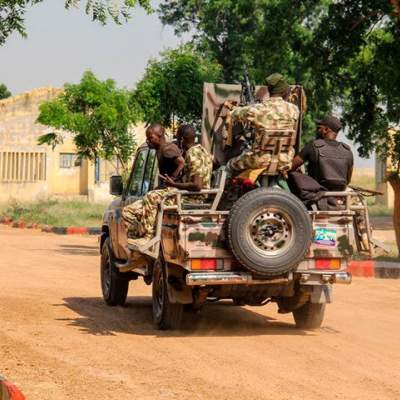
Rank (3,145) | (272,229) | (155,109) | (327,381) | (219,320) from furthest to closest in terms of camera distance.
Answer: (3,145) → (155,109) → (219,320) → (272,229) → (327,381)

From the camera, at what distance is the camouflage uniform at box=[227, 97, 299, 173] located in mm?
10789

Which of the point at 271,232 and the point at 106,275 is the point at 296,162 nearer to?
the point at 271,232

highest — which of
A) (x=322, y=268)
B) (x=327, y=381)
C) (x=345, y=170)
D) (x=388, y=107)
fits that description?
(x=388, y=107)

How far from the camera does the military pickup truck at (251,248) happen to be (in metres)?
10.5

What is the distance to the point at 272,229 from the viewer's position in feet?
34.8

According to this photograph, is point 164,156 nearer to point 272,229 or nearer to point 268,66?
point 272,229

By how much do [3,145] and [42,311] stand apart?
1470 inches

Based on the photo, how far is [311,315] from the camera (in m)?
11.8

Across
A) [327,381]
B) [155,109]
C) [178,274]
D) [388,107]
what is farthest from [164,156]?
[155,109]

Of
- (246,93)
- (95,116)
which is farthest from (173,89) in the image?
(246,93)

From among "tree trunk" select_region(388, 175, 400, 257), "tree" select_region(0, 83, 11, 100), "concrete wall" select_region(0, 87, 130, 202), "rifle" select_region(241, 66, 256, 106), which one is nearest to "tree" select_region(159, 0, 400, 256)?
"tree trunk" select_region(388, 175, 400, 257)

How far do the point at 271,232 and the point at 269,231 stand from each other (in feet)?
0.09

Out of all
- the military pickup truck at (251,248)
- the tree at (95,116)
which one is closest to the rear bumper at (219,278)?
the military pickup truck at (251,248)

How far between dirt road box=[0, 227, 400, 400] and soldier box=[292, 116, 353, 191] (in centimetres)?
158
